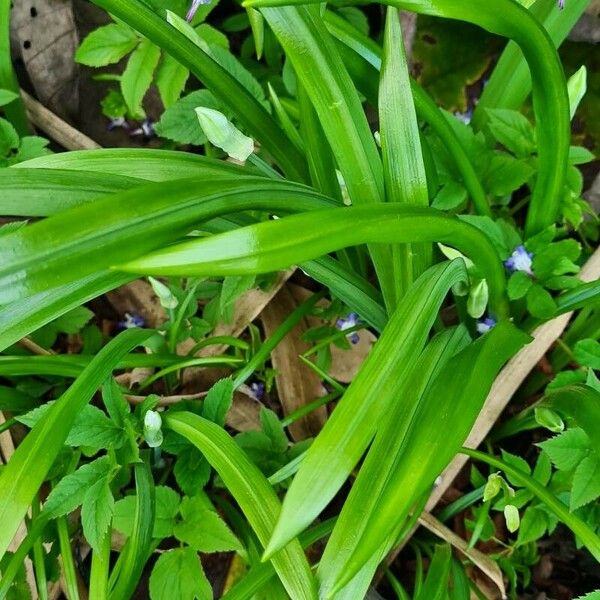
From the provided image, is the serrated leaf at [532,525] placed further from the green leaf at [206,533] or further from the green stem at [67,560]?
the green stem at [67,560]

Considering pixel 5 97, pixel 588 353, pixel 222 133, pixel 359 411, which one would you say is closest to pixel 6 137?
pixel 5 97

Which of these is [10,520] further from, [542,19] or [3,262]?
[542,19]

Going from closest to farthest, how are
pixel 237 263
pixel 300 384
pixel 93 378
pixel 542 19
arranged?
pixel 237 263
pixel 93 378
pixel 542 19
pixel 300 384

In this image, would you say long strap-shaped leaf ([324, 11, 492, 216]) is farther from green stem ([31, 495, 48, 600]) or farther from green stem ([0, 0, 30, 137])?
green stem ([31, 495, 48, 600])

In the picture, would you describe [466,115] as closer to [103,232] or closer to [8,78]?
[8,78]

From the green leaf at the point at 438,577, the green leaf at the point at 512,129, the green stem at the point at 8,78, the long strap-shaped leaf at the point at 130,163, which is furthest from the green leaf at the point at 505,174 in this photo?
the green stem at the point at 8,78

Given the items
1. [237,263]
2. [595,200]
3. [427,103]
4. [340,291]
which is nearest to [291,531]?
[237,263]
